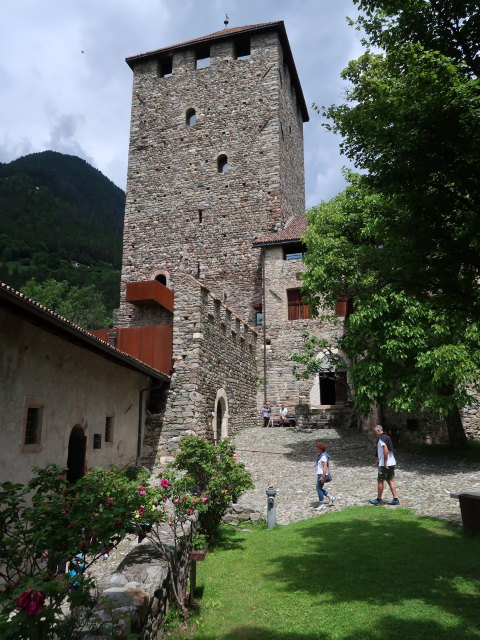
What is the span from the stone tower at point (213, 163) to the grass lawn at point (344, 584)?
14.6 meters

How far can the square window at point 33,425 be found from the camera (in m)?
6.81

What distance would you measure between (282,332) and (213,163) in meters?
9.66

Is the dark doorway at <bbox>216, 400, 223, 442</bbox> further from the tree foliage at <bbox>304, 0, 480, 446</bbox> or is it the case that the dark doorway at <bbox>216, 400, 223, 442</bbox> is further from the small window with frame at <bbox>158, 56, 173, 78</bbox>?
the small window with frame at <bbox>158, 56, 173, 78</bbox>

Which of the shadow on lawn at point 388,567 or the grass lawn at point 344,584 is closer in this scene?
the grass lawn at point 344,584

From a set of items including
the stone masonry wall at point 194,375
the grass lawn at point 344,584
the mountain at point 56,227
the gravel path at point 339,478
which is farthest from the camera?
the mountain at point 56,227

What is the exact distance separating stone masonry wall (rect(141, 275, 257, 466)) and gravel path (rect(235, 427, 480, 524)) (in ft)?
5.93

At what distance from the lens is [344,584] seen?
4848 mm

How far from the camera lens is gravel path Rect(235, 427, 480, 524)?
8500 mm

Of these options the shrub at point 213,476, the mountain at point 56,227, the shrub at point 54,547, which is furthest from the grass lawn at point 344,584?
the mountain at point 56,227

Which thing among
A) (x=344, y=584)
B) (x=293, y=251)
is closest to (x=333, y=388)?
(x=293, y=251)

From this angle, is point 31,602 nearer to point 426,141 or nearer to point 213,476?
point 426,141

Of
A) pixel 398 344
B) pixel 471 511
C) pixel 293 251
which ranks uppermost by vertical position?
pixel 293 251

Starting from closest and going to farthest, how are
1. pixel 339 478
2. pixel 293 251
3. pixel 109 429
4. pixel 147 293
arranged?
1. pixel 109 429
2. pixel 339 478
3. pixel 147 293
4. pixel 293 251

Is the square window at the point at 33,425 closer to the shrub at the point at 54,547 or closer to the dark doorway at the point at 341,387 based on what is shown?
the shrub at the point at 54,547
